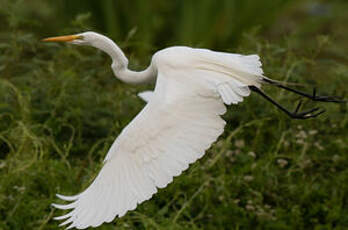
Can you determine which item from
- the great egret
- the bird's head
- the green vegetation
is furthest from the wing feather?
the bird's head

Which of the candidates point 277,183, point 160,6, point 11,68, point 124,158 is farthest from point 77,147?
point 160,6

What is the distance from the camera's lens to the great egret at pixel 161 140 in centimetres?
311

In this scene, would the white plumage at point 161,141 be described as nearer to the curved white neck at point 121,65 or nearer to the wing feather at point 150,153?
the wing feather at point 150,153

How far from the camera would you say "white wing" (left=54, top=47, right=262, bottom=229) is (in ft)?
10.2

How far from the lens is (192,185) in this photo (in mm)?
4117

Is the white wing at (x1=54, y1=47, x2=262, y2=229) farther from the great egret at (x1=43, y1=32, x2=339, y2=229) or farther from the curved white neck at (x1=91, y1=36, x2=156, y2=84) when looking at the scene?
the curved white neck at (x1=91, y1=36, x2=156, y2=84)

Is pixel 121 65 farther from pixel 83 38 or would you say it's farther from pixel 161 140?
pixel 161 140

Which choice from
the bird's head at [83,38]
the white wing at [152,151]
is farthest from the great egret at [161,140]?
the bird's head at [83,38]

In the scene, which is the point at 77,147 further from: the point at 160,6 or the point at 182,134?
the point at 160,6

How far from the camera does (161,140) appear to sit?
3219mm

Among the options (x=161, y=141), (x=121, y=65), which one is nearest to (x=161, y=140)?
(x=161, y=141)

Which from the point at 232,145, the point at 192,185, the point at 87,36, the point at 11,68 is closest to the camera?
the point at 87,36

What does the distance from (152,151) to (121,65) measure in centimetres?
81

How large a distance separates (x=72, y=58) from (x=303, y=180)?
1658 mm
